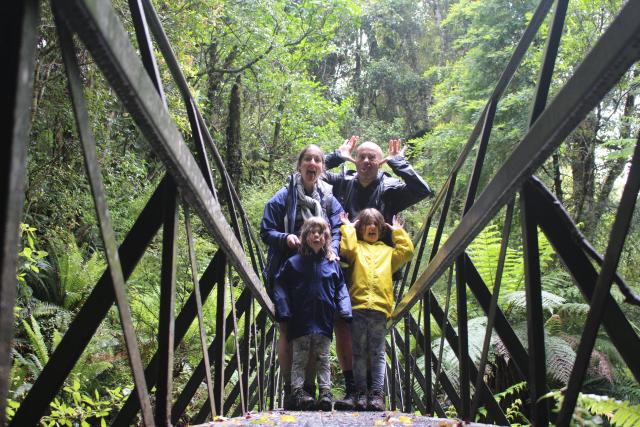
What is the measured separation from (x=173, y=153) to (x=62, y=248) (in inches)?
206

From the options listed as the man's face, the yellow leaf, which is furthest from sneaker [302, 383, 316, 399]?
the man's face

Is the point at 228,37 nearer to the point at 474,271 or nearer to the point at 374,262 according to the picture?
the point at 374,262

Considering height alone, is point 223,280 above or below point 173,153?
below

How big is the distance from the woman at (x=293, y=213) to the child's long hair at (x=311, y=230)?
11cm

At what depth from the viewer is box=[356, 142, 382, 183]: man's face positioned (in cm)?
450

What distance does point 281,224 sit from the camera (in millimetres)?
4297

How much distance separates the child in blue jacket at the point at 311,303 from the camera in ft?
12.4

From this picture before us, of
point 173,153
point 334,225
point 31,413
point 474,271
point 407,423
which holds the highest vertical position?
point 334,225

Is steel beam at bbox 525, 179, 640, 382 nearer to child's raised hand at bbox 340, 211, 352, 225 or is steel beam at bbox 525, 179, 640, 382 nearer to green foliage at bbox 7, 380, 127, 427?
green foliage at bbox 7, 380, 127, 427

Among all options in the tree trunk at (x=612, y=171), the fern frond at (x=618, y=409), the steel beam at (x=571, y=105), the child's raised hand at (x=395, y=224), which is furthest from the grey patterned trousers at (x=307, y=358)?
the tree trunk at (x=612, y=171)

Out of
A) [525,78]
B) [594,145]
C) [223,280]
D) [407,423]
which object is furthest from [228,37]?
[407,423]

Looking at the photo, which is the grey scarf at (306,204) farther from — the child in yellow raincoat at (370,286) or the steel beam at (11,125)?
the steel beam at (11,125)

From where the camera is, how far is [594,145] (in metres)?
7.90

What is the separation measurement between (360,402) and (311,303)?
2.54 ft
